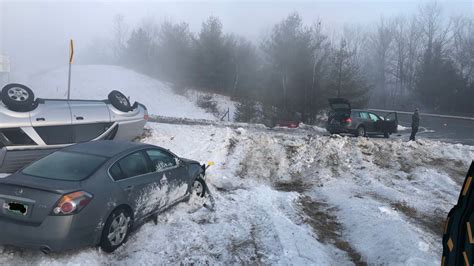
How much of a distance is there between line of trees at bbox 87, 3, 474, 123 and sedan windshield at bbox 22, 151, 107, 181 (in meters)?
25.7

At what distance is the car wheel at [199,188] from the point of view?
8391 millimetres

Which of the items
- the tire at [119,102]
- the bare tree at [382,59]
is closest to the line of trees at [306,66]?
the bare tree at [382,59]

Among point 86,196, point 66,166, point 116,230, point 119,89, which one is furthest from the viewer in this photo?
point 119,89

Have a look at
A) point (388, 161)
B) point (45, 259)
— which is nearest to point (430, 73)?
point (388, 161)

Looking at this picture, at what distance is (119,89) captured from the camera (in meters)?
43.6

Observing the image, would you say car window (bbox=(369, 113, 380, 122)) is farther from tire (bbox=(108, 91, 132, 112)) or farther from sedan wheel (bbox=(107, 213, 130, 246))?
sedan wheel (bbox=(107, 213, 130, 246))

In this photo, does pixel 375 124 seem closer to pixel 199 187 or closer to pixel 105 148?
pixel 199 187

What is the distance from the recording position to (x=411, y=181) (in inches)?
451

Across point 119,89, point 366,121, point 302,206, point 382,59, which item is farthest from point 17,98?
point 382,59

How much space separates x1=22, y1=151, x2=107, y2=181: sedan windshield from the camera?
5.84 meters

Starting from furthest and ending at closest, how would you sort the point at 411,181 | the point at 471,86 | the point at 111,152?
the point at 471,86, the point at 411,181, the point at 111,152

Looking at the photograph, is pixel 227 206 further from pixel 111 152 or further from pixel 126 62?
pixel 126 62

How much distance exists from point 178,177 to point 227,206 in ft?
4.05

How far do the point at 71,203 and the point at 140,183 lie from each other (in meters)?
1.31
